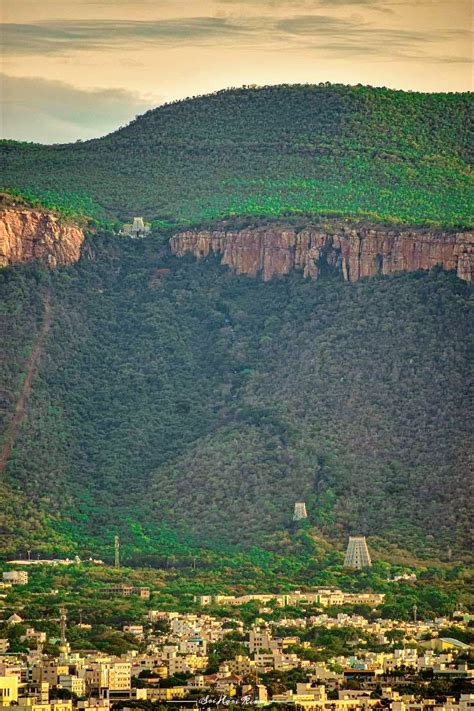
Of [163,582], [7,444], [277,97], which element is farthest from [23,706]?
[277,97]

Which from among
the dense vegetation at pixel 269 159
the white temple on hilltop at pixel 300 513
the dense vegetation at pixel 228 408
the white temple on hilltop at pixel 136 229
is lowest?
the white temple on hilltop at pixel 300 513

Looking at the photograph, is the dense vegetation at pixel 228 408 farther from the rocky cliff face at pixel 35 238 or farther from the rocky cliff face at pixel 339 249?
the rocky cliff face at pixel 35 238

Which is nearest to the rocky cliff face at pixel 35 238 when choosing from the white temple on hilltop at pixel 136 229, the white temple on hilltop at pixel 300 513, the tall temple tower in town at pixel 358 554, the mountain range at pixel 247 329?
the mountain range at pixel 247 329

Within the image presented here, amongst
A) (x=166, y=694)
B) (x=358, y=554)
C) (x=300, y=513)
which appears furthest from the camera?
(x=300, y=513)

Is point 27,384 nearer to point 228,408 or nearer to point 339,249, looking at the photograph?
point 228,408

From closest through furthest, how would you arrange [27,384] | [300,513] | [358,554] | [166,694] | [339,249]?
[166,694] → [358,554] → [300,513] → [27,384] → [339,249]

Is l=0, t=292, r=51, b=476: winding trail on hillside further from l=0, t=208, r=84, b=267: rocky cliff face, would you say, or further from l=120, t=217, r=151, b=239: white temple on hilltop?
l=120, t=217, r=151, b=239: white temple on hilltop

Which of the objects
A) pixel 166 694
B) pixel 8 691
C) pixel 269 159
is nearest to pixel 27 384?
pixel 269 159

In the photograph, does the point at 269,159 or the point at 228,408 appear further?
the point at 269,159
